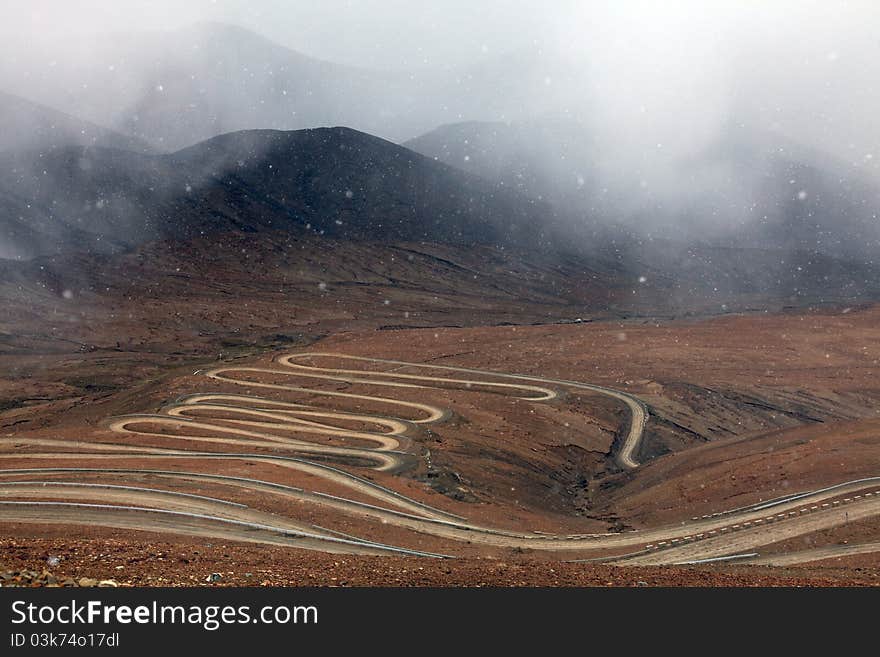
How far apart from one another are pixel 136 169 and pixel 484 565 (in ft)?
585

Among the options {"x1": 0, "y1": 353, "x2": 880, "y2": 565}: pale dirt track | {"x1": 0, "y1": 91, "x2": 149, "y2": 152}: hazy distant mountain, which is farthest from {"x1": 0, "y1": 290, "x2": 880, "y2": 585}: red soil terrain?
{"x1": 0, "y1": 91, "x2": 149, "y2": 152}: hazy distant mountain

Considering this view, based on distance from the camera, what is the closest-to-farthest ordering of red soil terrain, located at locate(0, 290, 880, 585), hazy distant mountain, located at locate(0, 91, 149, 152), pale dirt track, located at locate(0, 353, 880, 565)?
red soil terrain, located at locate(0, 290, 880, 585) → pale dirt track, located at locate(0, 353, 880, 565) → hazy distant mountain, located at locate(0, 91, 149, 152)

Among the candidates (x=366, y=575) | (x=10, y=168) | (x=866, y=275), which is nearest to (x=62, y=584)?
(x=366, y=575)

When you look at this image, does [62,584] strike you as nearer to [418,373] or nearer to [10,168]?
[418,373]

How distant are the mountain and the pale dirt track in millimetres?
113190

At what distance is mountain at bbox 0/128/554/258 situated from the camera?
158m

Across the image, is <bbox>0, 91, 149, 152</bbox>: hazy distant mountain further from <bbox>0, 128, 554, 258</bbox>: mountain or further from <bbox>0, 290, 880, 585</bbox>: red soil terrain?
<bbox>0, 290, 880, 585</bbox>: red soil terrain

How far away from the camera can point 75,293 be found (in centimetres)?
12681

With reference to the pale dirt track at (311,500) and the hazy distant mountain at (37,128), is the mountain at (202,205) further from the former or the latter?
the pale dirt track at (311,500)

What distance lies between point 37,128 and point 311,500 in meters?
175

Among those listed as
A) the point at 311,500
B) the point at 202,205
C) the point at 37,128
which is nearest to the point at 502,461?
the point at 311,500

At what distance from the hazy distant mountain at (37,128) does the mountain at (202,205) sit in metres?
3.67

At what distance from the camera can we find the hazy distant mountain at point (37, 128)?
175 m

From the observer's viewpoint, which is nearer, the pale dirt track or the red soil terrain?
the red soil terrain
